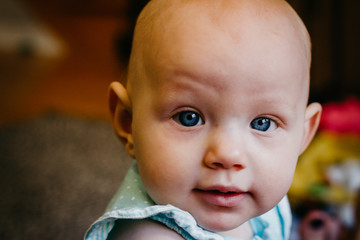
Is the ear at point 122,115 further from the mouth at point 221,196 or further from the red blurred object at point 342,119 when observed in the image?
the red blurred object at point 342,119

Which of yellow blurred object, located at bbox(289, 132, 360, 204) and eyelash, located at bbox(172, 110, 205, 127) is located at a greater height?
eyelash, located at bbox(172, 110, 205, 127)

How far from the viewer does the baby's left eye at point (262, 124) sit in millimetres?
594

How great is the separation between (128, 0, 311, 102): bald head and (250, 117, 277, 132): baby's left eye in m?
0.08

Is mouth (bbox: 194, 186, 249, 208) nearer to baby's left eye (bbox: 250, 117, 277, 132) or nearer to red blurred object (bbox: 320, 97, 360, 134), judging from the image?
baby's left eye (bbox: 250, 117, 277, 132)

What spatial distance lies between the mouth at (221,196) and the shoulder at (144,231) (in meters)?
0.07

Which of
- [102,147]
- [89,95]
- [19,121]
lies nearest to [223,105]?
[102,147]

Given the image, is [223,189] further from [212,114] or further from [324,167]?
[324,167]

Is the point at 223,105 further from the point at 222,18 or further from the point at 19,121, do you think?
the point at 19,121

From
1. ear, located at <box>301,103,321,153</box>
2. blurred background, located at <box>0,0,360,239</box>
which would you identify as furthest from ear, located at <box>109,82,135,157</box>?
blurred background, located at <box>0,0,360,239</box>

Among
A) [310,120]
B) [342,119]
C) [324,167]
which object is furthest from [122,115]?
[342,119]

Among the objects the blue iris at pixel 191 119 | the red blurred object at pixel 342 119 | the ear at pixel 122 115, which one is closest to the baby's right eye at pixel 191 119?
the blue iris at pixel 191 119

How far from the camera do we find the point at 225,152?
55 cm

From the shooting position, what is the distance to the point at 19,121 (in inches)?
82.8

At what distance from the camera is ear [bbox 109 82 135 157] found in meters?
0.68
